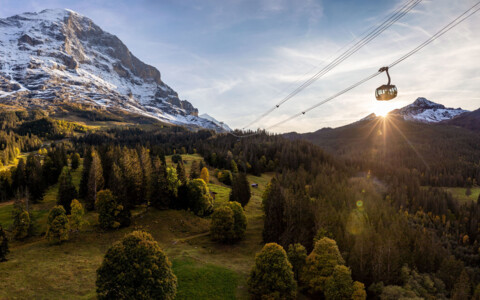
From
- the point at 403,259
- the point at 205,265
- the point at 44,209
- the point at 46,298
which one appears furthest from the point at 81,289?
the point at 403,259

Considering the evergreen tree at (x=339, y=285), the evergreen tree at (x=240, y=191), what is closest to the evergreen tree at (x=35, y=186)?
the evergreen tree at (x=240, y=191)

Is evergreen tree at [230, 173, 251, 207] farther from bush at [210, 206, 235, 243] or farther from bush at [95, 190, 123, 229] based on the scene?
bush at [95, 190, 123, 229]

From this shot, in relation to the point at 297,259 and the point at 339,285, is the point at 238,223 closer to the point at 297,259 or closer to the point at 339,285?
the point at 297,259

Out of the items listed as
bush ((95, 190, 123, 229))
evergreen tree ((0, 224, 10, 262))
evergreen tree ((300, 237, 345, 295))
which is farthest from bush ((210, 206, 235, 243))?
evergreen tree ((0, 224, 10, 262))

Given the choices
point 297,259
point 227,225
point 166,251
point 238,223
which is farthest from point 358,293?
point 166,251

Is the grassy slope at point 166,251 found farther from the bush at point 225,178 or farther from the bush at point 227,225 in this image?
the bush at point 225,178
